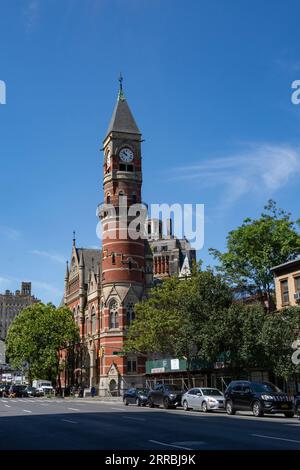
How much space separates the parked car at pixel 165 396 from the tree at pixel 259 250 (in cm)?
1279

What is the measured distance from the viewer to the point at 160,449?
12.1 metres

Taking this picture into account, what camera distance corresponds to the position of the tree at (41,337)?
72062 millimetres

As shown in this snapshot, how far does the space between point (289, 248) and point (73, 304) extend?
47.9m

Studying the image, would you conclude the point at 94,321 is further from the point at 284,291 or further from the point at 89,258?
the point at 284,291

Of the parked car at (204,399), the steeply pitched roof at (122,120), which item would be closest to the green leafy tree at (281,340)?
the parked car at (204,399)

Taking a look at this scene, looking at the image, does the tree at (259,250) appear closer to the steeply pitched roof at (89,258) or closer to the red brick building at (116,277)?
the red brick building at (116,277)

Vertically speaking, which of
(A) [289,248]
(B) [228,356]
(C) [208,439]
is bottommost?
(C) [208,439]

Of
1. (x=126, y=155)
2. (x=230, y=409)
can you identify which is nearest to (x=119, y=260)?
(x=126, y=155)

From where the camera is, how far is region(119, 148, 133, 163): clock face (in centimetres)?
7206

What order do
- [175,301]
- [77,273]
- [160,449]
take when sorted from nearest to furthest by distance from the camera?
[160,449] < [175,301] < [77,273]

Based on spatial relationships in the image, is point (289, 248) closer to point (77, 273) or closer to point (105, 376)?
point (105, 376)

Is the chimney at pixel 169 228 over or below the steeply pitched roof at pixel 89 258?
over
